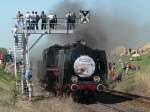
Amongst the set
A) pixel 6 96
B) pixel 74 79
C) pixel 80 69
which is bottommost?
pixel 6 96

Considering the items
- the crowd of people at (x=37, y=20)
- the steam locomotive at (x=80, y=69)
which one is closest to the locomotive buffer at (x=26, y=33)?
the crowd of people at (x=37, y=20)

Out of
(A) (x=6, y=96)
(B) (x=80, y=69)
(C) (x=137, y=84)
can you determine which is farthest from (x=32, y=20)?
(C) (x=137, y=84)

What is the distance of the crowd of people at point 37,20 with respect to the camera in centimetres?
3023

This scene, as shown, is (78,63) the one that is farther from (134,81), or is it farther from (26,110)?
(134,81)

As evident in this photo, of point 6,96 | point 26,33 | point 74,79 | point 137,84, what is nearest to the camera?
point 6,96

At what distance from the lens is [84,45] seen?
85.8 ft

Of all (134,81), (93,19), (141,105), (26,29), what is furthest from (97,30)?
(141,105)

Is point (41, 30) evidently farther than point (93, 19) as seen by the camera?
No

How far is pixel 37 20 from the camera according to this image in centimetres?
3062

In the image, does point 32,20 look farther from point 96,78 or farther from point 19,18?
point 96,78

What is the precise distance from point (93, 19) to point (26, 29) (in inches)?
307

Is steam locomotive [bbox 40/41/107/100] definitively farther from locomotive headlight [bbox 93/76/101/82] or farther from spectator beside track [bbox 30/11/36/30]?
spectator beside track [bbox 30/11/36/30]

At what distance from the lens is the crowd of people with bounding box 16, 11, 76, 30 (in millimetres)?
30234

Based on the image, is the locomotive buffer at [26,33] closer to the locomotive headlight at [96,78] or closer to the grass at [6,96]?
the grass at [6,96]
